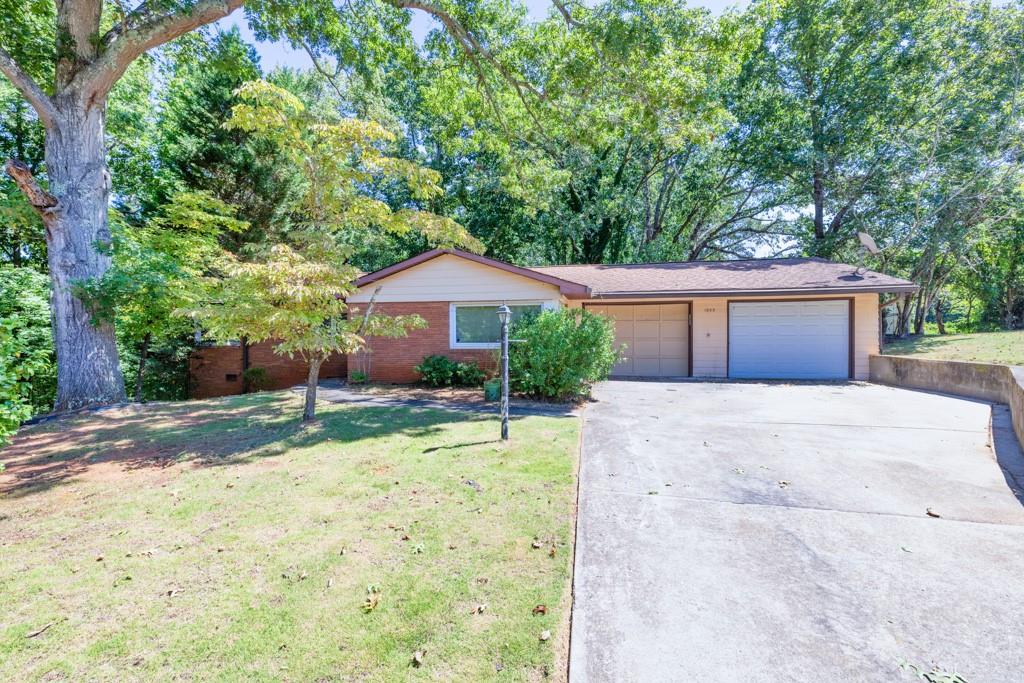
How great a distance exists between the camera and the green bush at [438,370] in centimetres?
1134

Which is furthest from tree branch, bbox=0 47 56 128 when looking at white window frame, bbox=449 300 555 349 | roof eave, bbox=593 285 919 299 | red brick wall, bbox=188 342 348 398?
roof eave, bbox=593 285 919 299

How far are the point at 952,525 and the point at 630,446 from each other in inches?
114

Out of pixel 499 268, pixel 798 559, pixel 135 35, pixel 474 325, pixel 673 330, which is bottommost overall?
pixel 798 559

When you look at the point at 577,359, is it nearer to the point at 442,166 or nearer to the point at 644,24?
the point at 644,24

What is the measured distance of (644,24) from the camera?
873 cm

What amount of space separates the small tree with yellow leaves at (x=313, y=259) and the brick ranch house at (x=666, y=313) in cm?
313

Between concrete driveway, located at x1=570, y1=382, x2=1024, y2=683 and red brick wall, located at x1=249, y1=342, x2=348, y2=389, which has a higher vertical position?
red brick wall, located at x1=249, y1=342, x2=348, y2=389

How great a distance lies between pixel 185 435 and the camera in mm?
6234

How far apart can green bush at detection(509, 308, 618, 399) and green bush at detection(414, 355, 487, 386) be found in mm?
2678

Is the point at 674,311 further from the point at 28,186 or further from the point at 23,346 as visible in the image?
the point at 28,186

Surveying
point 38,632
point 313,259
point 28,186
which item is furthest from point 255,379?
point 38,632

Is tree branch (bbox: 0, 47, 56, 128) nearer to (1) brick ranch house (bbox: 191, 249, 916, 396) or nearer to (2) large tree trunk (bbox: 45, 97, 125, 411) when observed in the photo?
(2) large tree trunk (bbox: 45, 97, 125, 411)

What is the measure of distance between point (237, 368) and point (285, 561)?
14131 mm

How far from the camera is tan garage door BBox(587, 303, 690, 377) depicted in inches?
546
